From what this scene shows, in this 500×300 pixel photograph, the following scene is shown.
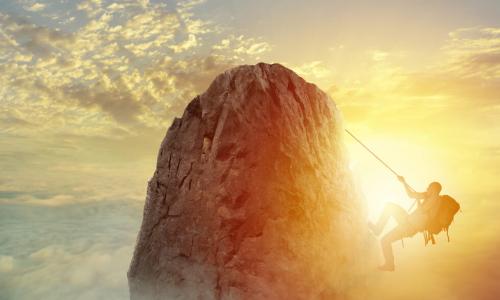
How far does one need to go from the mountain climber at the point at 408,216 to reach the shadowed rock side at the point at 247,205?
1.36 meters

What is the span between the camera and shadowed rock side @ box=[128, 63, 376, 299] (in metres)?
10.6

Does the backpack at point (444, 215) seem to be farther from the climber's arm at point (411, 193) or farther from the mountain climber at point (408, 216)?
the climber's arm at point (411, 193)

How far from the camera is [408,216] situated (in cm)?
1281

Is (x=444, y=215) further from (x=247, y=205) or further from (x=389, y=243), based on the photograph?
(x=247, y=205)

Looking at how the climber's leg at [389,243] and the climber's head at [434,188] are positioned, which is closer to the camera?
the climber's head at [434,188]

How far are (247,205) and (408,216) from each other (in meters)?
6.24

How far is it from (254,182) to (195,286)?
389 centimetres

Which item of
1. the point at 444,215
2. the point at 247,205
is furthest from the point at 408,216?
the point at 247,205

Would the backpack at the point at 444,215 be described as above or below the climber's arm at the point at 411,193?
below

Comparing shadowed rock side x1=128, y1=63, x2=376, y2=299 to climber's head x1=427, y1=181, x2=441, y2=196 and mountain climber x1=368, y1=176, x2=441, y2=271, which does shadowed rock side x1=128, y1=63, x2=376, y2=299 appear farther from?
climber's head x1=427, y1=181, x2=441, y2=196

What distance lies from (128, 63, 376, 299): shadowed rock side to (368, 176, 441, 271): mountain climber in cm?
136

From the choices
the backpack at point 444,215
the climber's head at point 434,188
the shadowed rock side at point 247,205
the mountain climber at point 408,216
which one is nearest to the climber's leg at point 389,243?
the mountain climber at point 408,216

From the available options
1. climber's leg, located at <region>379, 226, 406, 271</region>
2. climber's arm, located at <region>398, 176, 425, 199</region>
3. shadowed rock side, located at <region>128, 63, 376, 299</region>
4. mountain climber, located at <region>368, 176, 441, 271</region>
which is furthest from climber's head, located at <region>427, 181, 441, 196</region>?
shadowed rock side, located at <region>128, 63, 376, 299</region>

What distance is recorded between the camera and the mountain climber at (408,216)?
1238cm
